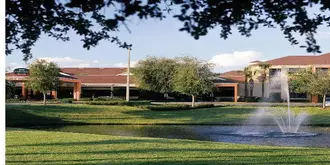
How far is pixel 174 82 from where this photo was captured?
88.9ft

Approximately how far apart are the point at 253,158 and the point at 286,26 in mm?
4561

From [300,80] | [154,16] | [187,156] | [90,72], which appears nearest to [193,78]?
[300,80]

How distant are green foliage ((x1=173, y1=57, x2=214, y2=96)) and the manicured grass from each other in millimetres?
3382

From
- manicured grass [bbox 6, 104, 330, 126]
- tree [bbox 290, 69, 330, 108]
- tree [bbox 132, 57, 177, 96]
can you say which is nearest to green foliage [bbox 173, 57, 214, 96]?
tree [bbox 132, 57, 177, 96]

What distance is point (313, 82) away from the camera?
25.5m

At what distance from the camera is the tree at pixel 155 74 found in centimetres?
2895

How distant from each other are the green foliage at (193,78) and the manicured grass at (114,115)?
3.38m

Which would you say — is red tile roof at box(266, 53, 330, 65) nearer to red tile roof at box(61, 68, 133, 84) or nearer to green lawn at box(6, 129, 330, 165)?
green lawn at box(6, 129, 330, 165)

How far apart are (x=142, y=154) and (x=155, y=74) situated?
82.3 ft

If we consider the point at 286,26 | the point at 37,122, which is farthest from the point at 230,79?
the point at 286,26

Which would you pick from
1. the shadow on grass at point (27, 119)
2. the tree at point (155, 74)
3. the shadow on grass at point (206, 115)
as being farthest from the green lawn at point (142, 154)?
the tree at point (155, 74)

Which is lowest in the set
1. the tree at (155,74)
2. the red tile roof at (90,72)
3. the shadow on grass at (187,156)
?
the shadow on grass at (187,156)

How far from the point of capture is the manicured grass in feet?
55.1

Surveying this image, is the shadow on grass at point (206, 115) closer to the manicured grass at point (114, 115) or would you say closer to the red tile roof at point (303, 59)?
the manicured grass at point (114, 115)
